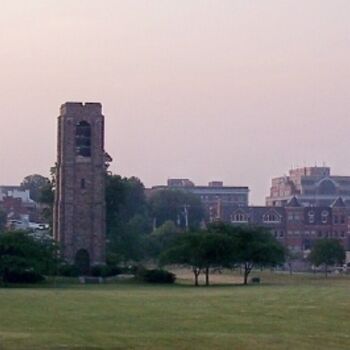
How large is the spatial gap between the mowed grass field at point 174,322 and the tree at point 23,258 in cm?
2410

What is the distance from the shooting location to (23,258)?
274 ft

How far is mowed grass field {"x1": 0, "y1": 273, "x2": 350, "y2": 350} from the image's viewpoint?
33594mm

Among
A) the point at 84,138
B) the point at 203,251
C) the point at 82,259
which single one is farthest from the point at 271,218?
the point at 203,251

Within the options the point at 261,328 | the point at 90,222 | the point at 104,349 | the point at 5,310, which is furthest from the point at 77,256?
the point at 104,349

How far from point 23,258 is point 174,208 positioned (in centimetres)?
10672

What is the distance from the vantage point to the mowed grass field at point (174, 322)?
110 ft

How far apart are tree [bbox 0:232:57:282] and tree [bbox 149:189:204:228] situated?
94.1 metres

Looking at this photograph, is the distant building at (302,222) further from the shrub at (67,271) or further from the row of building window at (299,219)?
the shrub at (67,271)

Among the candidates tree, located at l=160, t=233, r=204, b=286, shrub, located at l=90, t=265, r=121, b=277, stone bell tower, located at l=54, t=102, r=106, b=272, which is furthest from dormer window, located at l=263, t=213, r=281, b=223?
tree, located at l=160, t=233, r=204, b=286

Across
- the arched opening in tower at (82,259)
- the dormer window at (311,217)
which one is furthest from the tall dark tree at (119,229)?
the dormer window at (311,217)

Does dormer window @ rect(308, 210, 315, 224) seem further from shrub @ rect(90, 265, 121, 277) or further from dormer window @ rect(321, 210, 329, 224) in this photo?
shrub @ rect(90, 265, 121, 277)

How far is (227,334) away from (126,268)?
63564 millimetres

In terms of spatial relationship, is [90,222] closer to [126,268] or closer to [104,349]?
[126,268]

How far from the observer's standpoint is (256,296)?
6078 cm
